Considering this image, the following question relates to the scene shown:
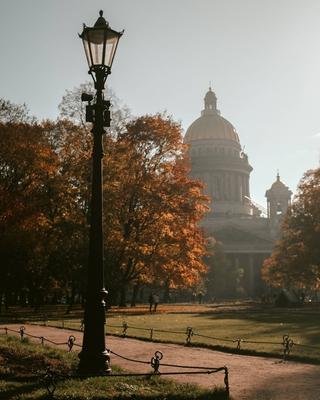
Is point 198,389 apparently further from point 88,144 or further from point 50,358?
point 88,144

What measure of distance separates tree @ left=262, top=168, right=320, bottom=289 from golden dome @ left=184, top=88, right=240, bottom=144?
81.7 metres

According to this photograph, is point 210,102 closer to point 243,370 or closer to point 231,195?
point 231,195

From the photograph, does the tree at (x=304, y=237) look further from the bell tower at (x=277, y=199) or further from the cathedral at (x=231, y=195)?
the bell tower at (x=277, y=199)

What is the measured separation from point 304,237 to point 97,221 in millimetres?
44567

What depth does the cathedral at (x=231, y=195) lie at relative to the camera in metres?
118

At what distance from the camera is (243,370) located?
46.5 ft

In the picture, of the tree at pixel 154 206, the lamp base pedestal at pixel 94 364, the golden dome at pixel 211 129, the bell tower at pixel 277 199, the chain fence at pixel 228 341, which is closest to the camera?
the lamp base pedestal at pixel 94 364

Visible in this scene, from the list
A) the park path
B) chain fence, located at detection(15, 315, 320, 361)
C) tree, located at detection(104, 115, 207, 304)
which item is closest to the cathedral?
tree, located at detection(104, 115, 207, 304)

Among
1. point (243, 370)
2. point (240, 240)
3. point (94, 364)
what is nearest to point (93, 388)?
point (94, 364)

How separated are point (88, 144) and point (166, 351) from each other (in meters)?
26.4

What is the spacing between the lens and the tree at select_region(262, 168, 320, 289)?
174 ft

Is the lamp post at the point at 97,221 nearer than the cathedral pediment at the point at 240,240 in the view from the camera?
Yes

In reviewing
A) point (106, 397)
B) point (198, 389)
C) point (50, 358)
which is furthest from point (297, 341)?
point (106, 397)

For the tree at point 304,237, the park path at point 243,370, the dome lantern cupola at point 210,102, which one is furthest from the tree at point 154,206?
the dome lantern cupola at point 210,102
